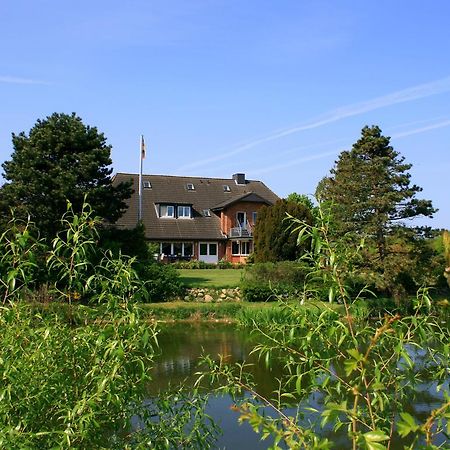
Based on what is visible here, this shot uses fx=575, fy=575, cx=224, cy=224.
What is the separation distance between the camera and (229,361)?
13523 mm

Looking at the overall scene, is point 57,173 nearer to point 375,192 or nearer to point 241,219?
point 375,192

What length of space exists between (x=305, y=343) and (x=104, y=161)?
20.4 m

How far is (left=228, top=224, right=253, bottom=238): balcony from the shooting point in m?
40.6

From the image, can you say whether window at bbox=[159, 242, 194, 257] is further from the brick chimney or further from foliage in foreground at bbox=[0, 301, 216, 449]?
foliage in foreground at bbox=[0, 301, 216, 449]

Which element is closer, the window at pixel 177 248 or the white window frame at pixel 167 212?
the window at pixel 177 248

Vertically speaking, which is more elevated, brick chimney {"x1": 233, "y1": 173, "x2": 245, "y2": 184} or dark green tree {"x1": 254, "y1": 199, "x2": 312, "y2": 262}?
brick chimney {"x1": 233, "y1": 173, "x2": 245, "y2": 184}

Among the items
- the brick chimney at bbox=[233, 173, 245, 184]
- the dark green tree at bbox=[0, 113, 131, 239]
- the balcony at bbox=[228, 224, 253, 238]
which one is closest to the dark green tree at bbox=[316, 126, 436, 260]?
the dark green tree at bbox=[0, 113, 131, 239]

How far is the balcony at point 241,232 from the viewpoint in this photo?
40.6 metres

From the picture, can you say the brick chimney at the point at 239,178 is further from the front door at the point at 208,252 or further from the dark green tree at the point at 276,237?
the dark green tree at the point at 276,237

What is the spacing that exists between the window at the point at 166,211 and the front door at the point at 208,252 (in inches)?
118

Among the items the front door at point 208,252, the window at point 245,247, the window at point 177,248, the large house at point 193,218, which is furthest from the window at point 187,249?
the window at point 245,247

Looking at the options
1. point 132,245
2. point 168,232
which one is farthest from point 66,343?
point 168,232

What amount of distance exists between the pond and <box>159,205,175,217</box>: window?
20975 mm

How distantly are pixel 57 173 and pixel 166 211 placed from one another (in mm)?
19374
